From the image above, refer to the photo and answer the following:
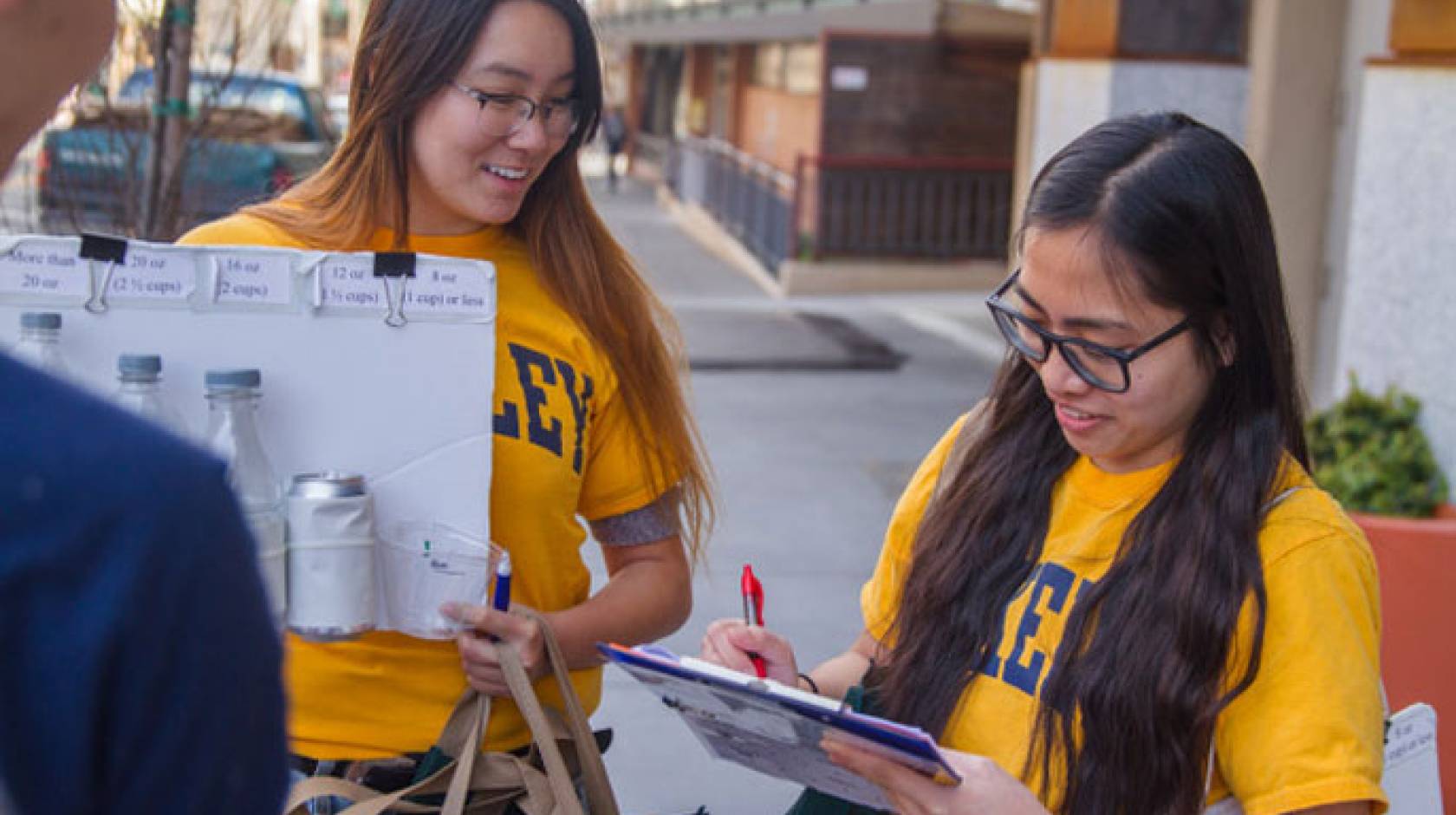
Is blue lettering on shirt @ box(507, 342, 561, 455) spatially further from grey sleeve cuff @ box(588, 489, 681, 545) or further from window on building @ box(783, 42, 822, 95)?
window on building @ box(783, 42, 822, 95)

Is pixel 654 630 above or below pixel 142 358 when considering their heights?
below

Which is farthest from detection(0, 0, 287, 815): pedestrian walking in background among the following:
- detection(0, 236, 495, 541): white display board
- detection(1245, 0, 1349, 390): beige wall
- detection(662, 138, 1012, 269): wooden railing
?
detection(662, 138, 1012, 269): wooden railing

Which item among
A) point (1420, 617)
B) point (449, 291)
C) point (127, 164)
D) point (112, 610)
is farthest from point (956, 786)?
point (127, 164)

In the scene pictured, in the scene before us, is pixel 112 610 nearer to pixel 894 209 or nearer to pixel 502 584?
pixel 502 584

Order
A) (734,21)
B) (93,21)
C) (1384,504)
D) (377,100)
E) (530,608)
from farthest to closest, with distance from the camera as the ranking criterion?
(734,21), (1384,504), (377,100), (530,608), (93,21)

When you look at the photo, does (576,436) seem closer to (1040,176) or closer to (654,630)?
(654,630)

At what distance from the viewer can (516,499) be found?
6.79 ft

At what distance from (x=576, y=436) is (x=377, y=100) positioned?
53 centimetres

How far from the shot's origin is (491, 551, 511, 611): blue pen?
1.91 meters

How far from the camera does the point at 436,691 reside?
2.04 metres

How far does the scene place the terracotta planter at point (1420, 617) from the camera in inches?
141

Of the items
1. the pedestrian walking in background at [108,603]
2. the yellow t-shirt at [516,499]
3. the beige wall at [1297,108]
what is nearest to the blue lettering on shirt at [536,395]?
the yellow t-shirt at [516,499]

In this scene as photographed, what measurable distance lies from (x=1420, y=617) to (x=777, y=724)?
2391 mm

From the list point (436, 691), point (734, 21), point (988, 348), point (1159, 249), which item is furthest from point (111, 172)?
point (734, 21)
